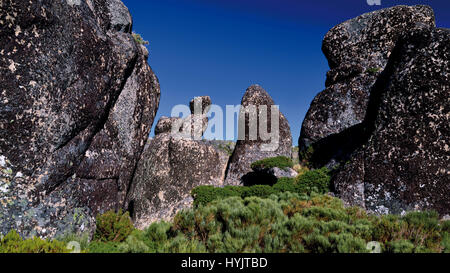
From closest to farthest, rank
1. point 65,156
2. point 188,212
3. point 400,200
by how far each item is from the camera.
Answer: point 188,212 < point 65,156 < point 400,200

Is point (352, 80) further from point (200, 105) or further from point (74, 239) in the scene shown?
point (74, 239)

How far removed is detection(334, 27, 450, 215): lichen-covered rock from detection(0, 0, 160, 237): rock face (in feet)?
31.0

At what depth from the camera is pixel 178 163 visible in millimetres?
15727

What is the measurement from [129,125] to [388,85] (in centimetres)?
1080

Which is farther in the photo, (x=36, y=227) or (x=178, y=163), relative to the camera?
(x=178, y=163)

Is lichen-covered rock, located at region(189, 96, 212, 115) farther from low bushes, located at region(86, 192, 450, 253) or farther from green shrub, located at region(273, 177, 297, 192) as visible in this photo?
low bushes, located at region(86, 192, 450, 253)

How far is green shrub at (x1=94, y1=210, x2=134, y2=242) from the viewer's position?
9.00 metres

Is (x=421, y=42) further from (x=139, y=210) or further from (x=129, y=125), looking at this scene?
(x=139, y=210)

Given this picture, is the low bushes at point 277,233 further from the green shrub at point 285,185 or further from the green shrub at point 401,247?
the green shrub at point 285,185

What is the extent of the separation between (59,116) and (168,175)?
7762 millimetres

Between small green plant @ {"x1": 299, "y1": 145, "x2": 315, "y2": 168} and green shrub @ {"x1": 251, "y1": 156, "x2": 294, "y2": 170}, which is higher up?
small green plant @ {"x1": 299, "y1": 145, "x2": 315, "y2": 168}

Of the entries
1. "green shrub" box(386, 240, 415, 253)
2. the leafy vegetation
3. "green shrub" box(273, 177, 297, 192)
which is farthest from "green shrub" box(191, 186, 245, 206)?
"green shrub" box(386, 240, 415, 253)
